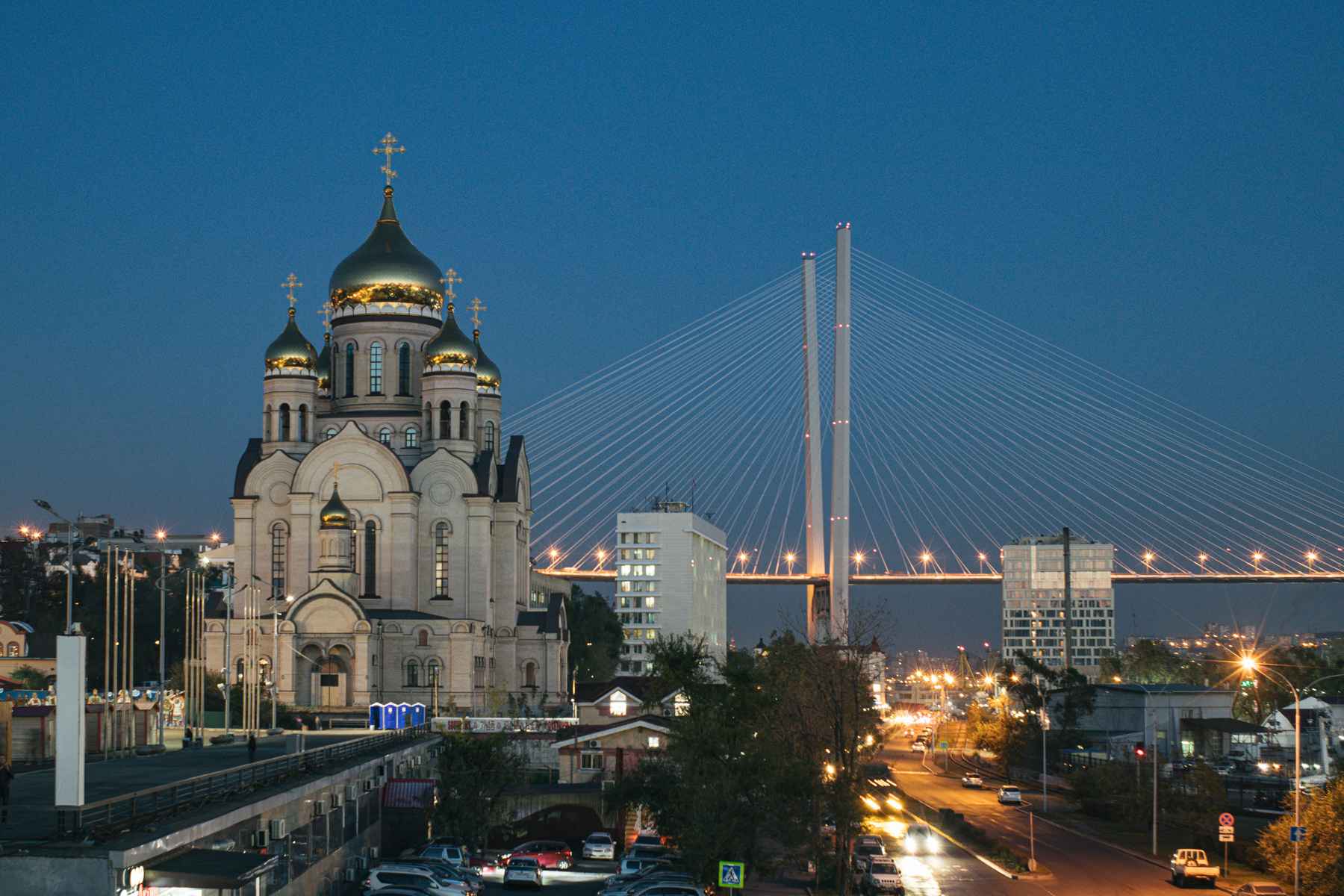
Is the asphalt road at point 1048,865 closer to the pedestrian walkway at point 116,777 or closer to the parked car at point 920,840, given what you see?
the parked car at point 920,840

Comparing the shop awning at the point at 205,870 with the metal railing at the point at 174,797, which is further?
the shop awning at the point at 205,870

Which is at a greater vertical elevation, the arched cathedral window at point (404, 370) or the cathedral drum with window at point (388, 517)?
the arched cathedral window at point (404, 370)

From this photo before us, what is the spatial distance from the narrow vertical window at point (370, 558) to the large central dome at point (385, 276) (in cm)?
1158

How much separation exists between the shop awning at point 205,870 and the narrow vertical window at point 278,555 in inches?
1854

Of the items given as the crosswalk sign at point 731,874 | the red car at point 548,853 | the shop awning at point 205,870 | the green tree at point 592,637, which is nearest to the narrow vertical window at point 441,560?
the green tree at point 592,637

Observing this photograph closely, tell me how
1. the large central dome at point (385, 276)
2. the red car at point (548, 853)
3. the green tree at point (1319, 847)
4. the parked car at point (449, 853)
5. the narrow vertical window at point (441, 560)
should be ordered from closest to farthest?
the green tree at point (1319, 847)
the parked car at point (449, 853)
the red car at point (548, 853)
the narrow vertical window at point (441, 560)
the large central dome at point (385, 276)

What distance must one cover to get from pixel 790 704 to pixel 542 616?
3372cm

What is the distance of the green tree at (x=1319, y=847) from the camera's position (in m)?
30.8

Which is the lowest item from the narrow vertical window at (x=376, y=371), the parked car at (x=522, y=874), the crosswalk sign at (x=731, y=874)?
the parked car at (x=522, y=874)

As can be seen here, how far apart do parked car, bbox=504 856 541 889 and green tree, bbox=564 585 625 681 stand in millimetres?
55708

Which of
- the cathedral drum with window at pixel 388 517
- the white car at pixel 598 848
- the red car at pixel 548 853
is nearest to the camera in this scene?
the red car at pixel 548 853

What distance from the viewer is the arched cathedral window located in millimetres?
71250

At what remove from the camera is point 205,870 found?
20219mm

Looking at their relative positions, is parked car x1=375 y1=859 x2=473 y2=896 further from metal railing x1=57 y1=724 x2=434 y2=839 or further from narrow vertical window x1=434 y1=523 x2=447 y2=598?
narrow vertical window x1=434 y1=523 x2=447 y2=598
